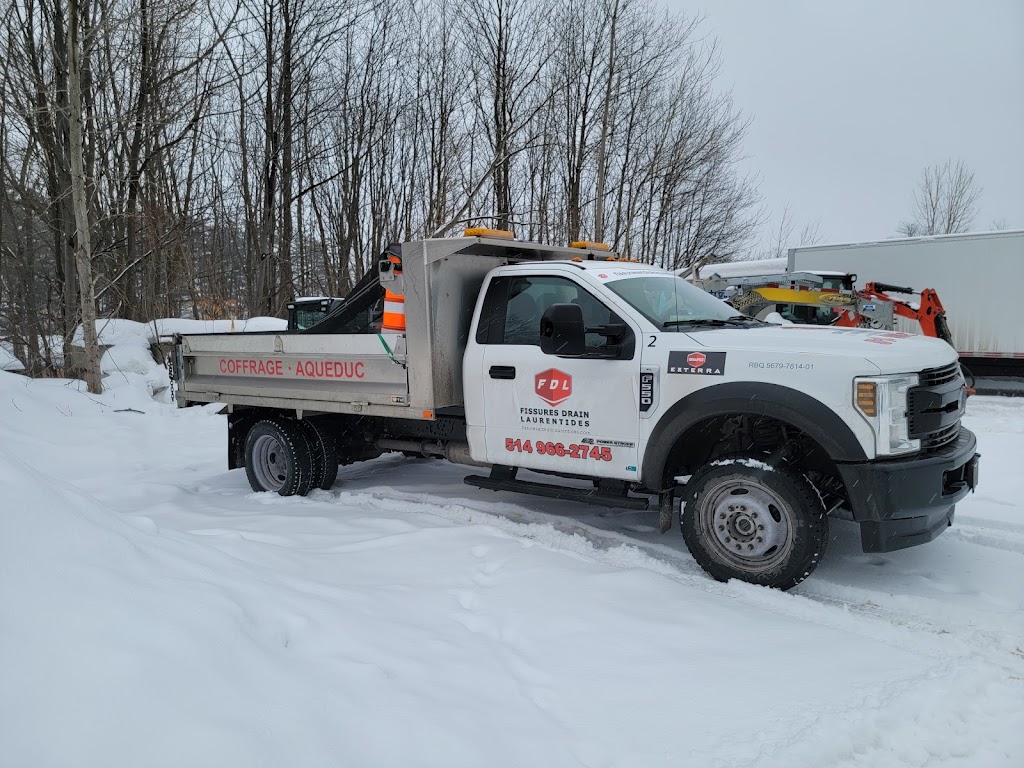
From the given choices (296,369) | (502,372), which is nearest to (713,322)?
(502,372)

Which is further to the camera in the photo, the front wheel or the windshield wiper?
the windshield wiper

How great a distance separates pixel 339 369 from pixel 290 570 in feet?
7.44

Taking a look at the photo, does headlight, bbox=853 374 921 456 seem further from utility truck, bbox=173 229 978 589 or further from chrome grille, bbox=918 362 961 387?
chrome grille, bbox=918 362 961 387

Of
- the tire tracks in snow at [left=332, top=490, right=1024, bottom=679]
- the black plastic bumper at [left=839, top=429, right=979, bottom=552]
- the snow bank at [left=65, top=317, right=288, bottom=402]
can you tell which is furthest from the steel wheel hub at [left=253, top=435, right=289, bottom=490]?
the snow bank at [left=65, top=317, right=288, bottom=402]

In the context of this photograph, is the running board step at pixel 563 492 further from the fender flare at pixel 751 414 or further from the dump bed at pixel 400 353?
the dump bed at pixel 400 353

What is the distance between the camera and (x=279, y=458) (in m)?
6.78

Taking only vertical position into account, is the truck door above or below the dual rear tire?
above

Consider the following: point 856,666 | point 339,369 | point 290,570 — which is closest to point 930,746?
point 856,666

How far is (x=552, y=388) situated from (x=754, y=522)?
5.26 feet

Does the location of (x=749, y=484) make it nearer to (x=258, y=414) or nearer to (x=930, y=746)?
(x=930, y=746)

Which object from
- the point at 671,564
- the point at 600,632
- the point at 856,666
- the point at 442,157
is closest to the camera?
Answer: the point at 856,666

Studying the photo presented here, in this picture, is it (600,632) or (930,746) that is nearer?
(930,746)

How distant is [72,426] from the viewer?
30.3 feet

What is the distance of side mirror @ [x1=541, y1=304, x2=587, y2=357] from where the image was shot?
176 inches
